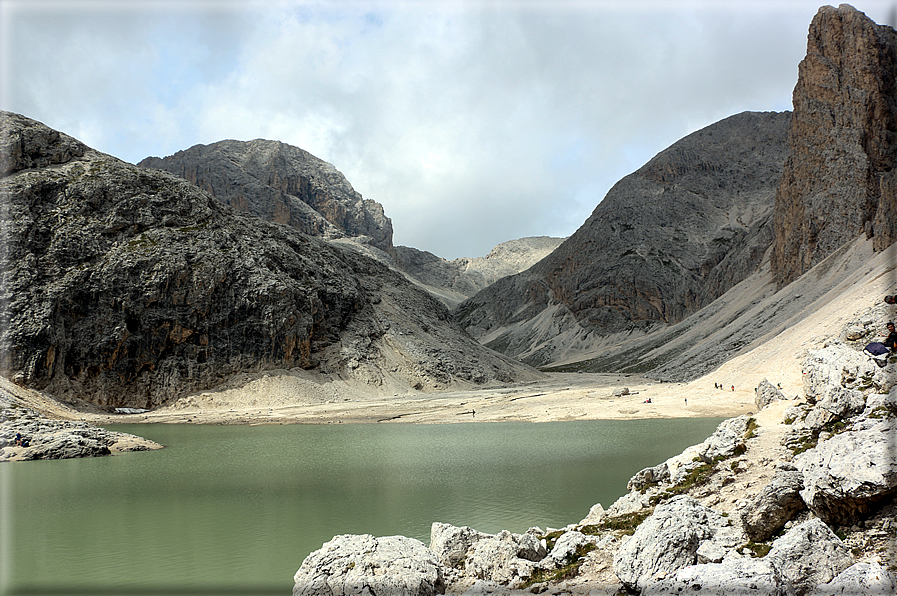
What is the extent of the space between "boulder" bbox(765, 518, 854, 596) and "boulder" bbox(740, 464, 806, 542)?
47.1 inches

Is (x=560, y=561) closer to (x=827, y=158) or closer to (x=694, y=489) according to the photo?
(x=694, y=489)

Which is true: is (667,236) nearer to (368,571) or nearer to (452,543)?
(452,543)

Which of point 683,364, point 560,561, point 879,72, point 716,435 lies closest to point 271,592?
point 560,561

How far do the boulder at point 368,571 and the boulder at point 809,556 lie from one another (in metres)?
6.50

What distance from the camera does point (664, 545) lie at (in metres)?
10.9

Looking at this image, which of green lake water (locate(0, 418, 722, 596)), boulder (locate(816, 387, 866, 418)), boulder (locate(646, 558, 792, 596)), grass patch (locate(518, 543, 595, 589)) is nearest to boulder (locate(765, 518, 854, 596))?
boulder (locate(646, 558, 792, 596))

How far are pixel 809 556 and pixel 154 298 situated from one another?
3541 inches

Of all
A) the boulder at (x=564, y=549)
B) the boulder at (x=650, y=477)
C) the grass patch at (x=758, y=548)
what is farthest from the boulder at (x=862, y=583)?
the boulder at (x=650, y=477)

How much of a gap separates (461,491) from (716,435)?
11.4 metres

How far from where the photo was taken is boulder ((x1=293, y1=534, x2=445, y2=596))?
11.1 metres

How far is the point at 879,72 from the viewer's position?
98188 millimetres

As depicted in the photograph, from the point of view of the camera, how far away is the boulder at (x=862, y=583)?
310 inches

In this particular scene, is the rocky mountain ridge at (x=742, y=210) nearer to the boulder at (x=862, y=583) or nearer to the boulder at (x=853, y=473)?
→ the boulder at (x=853, y=473)

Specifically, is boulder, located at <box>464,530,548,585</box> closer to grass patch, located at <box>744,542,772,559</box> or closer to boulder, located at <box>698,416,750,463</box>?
grass patch, located at <box>744,542,772,559</box>
